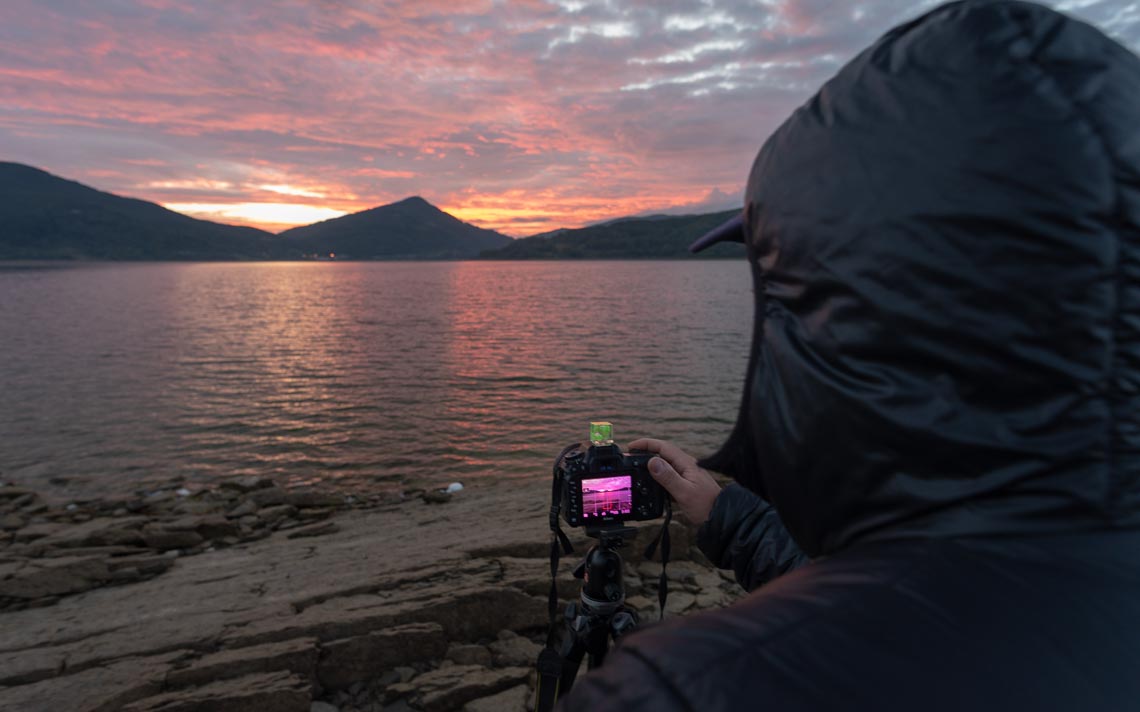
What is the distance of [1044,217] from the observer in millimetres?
766

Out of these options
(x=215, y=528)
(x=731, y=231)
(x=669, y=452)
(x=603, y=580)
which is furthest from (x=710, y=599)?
(x=215, y=528)

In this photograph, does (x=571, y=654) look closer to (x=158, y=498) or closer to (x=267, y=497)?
(x=267, y=497)

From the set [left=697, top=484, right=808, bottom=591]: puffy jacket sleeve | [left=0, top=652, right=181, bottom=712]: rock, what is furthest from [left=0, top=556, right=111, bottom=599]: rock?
[left=697, top=484, right=808, bottom=591]: puffy jacket sleeve

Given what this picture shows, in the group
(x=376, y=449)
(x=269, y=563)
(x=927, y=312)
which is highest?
(x=927, y=312)

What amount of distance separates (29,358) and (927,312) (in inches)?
1593

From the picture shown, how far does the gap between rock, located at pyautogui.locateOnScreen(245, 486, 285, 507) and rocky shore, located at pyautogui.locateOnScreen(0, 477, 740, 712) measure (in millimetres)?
2367

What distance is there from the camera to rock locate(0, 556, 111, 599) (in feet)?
22.5

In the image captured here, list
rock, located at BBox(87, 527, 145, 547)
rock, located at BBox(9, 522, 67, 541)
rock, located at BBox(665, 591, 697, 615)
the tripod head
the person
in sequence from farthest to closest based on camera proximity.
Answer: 1. rock, located at BBox(9, 522, 67, 541)
2. rock, located at BBox(87, 527, 145, 547)
3. rock, located at BBox(665, 591, 697, 615)
4. the tripod head
5. the person

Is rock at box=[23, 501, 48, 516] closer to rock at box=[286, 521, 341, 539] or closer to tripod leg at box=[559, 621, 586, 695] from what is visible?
rock at box=[286, 521, 341, 539]

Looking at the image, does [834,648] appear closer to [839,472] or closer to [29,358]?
[839,472]

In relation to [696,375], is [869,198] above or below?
above

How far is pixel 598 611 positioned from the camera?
279 cm

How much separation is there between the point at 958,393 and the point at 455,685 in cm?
454

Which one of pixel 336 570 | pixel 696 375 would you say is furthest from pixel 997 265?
pixel 696 375
